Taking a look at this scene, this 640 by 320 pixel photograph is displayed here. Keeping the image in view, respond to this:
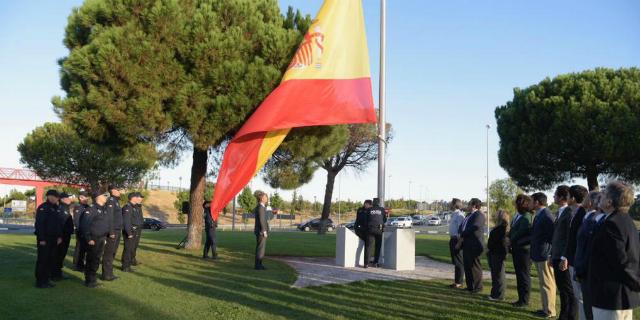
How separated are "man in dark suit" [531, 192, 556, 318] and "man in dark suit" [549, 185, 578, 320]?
19 cm

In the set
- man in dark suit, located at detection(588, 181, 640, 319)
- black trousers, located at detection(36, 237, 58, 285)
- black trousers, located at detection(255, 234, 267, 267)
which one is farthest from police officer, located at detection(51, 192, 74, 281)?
man in dark suit, located at detection(588, 181, 640, 319)

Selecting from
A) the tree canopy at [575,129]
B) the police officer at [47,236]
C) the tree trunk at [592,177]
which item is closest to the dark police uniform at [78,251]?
the police officer at [47,236]

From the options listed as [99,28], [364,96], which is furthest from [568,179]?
[99,28]

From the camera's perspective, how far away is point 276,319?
22.0 ft

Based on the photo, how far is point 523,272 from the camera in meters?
8.12

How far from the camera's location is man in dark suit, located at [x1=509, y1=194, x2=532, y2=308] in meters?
8.09

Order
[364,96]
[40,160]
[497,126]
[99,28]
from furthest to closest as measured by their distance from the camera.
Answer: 1. [40,160]
2. [497,126]
3. [99,28]
4. [364,96]

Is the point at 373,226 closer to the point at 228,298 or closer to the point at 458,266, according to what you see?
the point at 458,266

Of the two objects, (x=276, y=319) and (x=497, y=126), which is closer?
(x=276, y=319)

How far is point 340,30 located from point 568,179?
72.8ft

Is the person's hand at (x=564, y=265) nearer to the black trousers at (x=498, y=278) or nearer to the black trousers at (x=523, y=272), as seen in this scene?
the black trousers at (x=523, y=272)

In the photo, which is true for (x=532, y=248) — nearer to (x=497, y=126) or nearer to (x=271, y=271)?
(x=271, y=271)

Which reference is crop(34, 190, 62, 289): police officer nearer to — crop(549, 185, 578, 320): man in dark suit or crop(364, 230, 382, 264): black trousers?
crop(364, 230, 382, 264): black trousers

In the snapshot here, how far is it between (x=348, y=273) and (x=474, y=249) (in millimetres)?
3175
